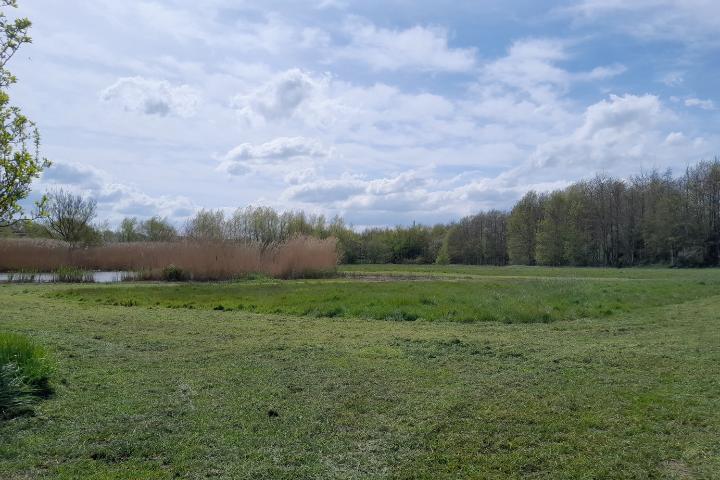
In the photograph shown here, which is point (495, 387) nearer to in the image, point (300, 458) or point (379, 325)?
point (300, 458)

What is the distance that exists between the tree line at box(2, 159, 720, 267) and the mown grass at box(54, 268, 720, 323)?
773 inches

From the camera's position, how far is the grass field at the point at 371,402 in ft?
14.9

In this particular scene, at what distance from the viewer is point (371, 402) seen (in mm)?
6320

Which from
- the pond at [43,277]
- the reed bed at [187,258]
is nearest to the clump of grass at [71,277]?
the pond at [43,277]

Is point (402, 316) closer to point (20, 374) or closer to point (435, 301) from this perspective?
point (435, 301)

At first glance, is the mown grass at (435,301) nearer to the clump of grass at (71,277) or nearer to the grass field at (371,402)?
the grass field at (371,402)

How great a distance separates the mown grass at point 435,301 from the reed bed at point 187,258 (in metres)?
8.86

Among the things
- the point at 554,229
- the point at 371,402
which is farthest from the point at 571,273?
the point at 371,402

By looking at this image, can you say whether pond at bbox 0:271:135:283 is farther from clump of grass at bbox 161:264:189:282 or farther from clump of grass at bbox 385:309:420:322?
clump of grass at bbox 385:309:420:322

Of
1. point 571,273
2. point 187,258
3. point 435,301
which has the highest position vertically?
point 187,258

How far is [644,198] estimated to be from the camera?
65.1 meters

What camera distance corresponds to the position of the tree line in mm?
56000

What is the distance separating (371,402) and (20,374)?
4059 mm

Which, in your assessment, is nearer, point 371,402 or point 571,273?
point 371,402
